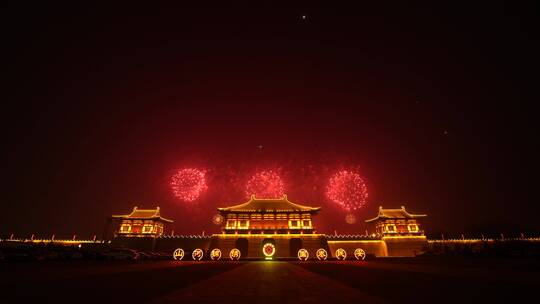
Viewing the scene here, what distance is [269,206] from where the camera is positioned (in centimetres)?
4062

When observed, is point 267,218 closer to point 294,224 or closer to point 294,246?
point 294,224

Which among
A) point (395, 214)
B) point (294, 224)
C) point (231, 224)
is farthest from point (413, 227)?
point (231, 224)

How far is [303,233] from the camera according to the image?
3688 cm

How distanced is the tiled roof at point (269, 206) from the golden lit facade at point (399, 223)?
16.0m

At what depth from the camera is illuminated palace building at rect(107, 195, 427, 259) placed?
3519cm

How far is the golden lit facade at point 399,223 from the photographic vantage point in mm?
45469

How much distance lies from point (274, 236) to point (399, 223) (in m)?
24.4

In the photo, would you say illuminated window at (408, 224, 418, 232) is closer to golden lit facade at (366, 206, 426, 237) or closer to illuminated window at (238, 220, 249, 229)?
golden lit facade at (366, 206, 426, 237)

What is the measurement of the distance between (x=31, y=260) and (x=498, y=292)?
28.6 m

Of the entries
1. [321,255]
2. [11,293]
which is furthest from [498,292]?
[321,255]

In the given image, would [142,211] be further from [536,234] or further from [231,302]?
[536,234]

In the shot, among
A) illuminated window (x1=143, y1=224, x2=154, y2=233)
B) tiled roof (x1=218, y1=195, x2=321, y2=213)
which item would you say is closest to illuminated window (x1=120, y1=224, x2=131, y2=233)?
illuminated window (x1=143, y1=224, x2=154, y2=233)

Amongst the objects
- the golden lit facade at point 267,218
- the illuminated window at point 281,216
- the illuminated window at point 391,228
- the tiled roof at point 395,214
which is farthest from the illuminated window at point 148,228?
the illuminated window at point 391,228

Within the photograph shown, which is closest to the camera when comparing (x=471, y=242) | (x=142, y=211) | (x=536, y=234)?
(x=471, y=242)
